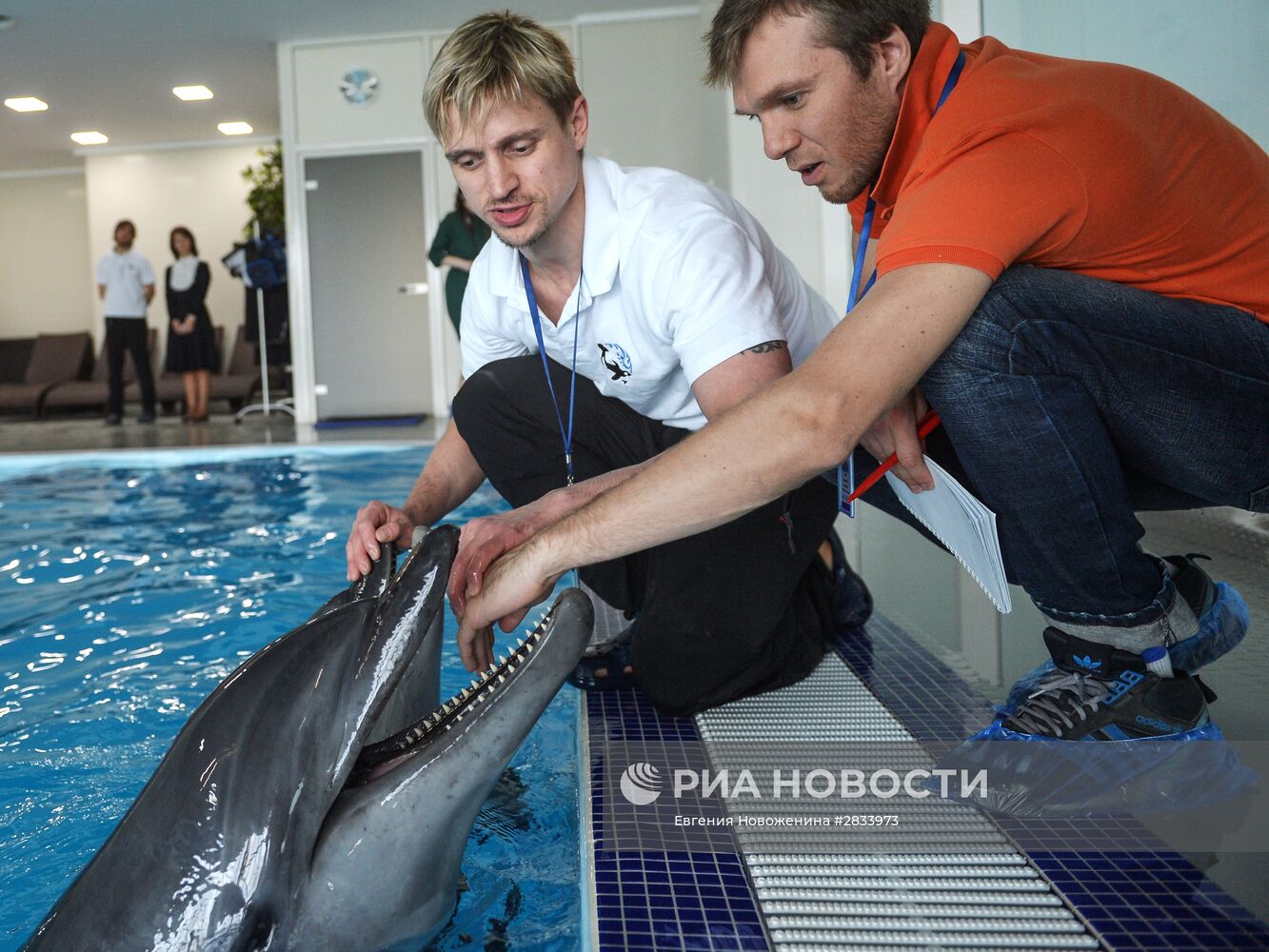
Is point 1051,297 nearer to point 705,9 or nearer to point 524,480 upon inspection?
point 524,480

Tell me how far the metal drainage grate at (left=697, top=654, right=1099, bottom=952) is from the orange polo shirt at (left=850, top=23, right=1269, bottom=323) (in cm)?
76

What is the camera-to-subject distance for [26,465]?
788 centimetres

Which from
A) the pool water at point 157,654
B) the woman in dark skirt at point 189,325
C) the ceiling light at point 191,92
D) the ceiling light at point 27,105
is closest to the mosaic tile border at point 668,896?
the pool water at point 157,654

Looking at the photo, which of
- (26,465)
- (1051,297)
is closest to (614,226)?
(1051,297)

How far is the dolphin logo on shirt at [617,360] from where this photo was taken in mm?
2156

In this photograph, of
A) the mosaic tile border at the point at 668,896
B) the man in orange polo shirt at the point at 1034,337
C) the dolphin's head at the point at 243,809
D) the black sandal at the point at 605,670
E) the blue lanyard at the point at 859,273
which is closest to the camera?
the dolphin's head at the point at 243,809

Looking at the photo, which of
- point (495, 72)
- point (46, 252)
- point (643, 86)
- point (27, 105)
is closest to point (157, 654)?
point (495, 72)

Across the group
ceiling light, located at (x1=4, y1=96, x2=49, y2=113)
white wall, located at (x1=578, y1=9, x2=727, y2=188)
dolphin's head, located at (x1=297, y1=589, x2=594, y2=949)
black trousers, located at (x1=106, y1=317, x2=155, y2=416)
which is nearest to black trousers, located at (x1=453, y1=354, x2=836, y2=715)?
dolphin's head, located at (x1=297, y1=589, x2=594, y2=949)

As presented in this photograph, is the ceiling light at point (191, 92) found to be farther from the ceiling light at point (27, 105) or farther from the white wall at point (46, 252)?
the white wall at point (46, 252)

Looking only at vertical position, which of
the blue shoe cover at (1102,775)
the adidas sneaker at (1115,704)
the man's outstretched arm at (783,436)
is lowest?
the blue shoe cover at (1102,775)

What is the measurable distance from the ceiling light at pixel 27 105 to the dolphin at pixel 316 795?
552 inches

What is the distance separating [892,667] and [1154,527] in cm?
170

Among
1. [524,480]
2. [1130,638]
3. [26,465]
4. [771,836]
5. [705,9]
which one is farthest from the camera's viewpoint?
[705,9]

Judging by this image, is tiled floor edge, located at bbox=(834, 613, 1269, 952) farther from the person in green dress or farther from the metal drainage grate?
the person in green dress
